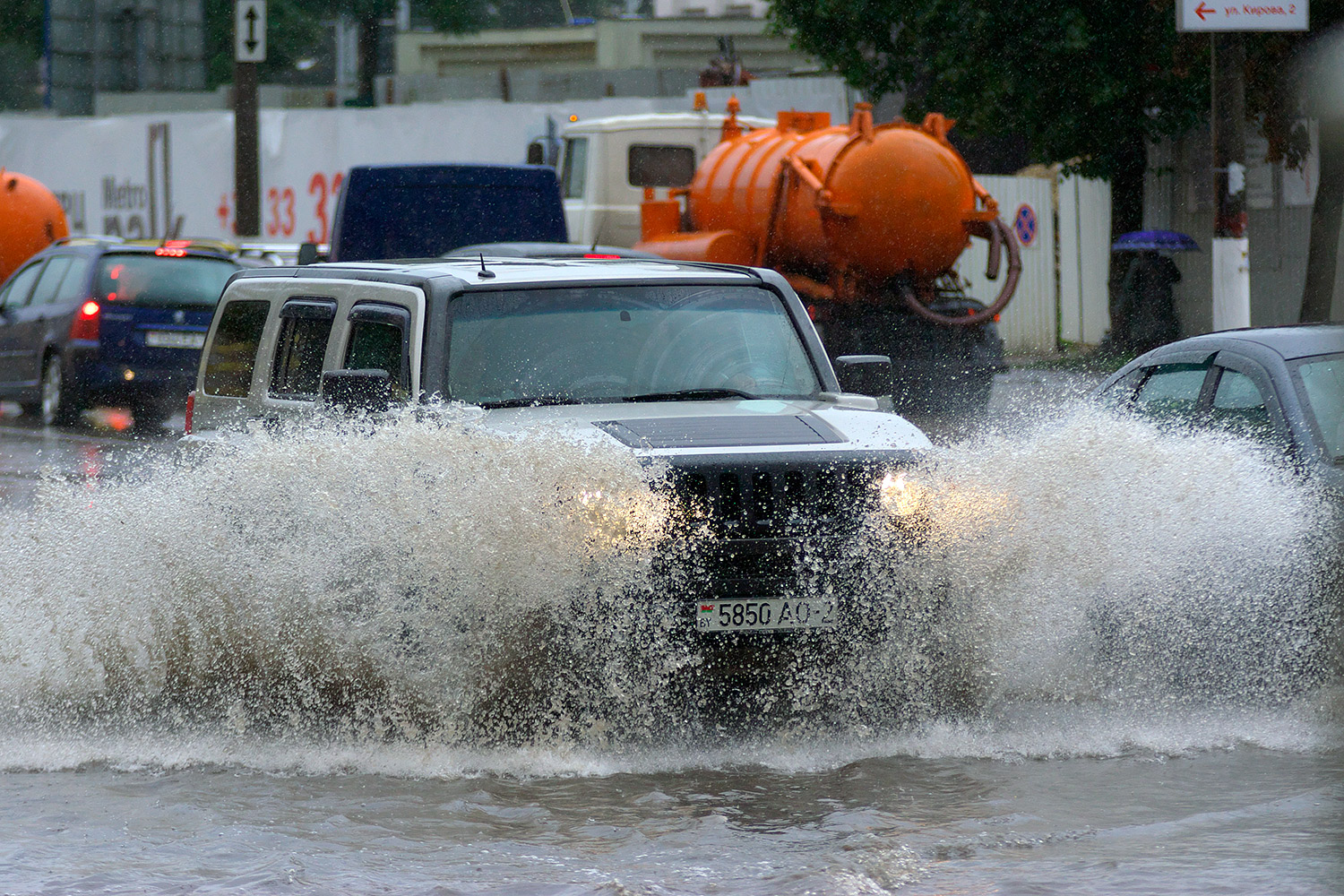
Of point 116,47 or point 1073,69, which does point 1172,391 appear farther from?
point 116,47

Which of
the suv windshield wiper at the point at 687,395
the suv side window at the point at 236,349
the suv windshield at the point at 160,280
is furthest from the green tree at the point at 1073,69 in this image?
the suv windshield wiper at the point at 687,395

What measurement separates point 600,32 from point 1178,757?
44.9 metres

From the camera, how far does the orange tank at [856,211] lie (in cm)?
1692

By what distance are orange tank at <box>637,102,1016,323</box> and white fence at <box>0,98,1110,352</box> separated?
22.0ft

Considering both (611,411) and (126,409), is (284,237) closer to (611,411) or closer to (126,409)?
(126,409)

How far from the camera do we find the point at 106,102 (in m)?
43.9

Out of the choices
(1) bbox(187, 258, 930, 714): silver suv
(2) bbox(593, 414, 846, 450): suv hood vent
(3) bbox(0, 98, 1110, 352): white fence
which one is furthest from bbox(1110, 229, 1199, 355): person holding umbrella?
(2) bbox(593, 414, 846, 450): suv hood vent

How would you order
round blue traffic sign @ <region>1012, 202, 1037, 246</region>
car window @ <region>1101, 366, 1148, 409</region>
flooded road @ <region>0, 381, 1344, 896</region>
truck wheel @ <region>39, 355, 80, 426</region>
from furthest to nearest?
round blue traffic sign @ <region>1012, 202, 1037, 246</region>, truck wheel @ <region>39, 355, 80, 426</region>, car window @ <region>1101, 366, 1148, 409</region>, flooded road @ <region>0, 381, 1344, 896</region>

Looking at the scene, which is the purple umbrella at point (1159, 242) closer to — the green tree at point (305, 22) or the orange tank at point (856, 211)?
the orange tank at point (856, 211)

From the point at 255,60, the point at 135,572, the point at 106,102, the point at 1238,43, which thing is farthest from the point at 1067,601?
the point at 106,102

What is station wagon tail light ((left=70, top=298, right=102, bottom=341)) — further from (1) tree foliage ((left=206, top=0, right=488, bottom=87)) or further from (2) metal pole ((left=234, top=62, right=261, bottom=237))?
(1) tree foliage ((left=206, top=0, right=488, bottom=87))

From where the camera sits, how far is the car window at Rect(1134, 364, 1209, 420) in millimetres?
7678

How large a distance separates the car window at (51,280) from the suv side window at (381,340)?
11736mm

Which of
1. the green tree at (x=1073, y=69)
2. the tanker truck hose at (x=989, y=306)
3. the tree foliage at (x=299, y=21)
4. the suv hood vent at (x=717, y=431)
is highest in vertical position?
the tree foliage at (x=299, y=21)
